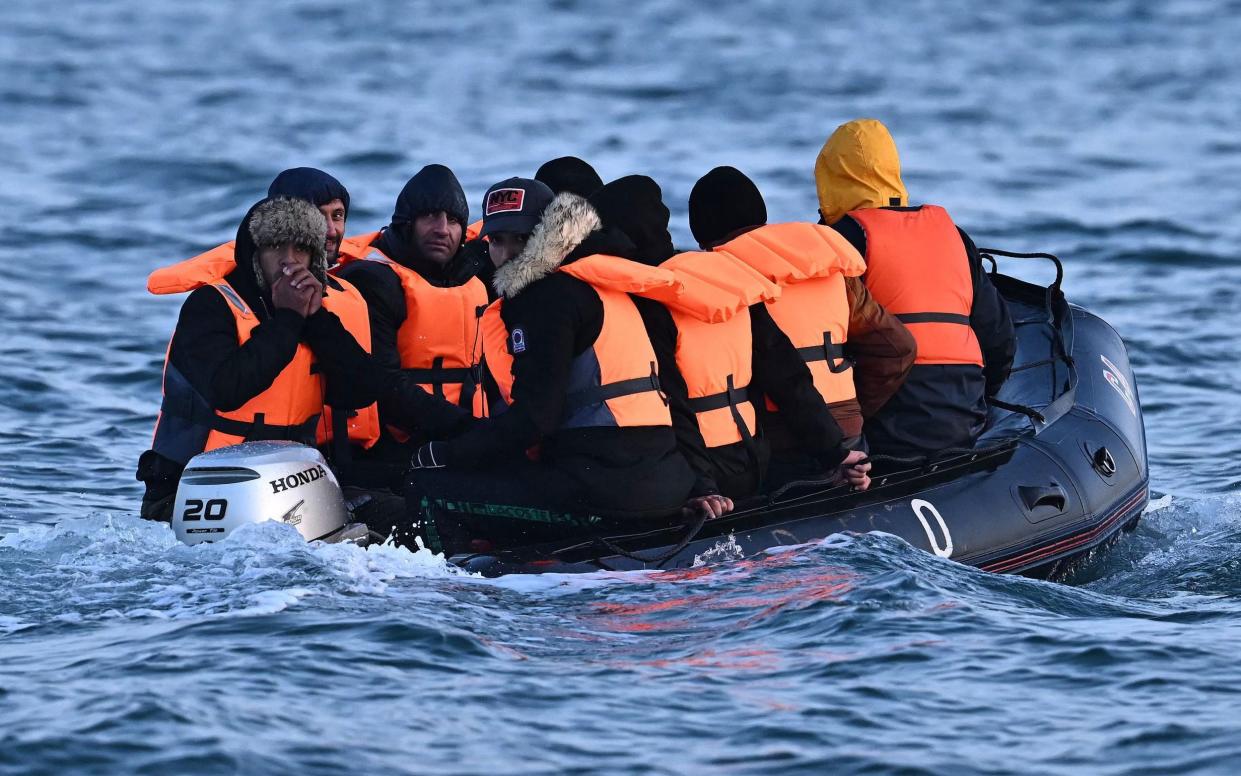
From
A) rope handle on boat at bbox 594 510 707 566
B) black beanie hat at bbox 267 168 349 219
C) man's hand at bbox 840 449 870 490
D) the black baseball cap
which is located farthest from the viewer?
black beanie hat at bbox 267 168 349 219

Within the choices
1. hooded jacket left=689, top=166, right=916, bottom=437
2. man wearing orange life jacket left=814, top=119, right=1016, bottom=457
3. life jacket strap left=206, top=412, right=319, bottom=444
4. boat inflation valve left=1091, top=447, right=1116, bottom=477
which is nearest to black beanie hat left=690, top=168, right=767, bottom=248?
hooded jacket left=689, top=166, right=916, bottom=437

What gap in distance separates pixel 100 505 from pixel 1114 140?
14.4 meters

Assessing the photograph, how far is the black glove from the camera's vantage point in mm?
6309

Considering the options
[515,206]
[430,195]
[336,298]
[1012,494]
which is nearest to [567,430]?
[515,206]

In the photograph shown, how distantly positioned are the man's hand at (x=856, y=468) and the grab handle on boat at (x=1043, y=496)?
0.80 meters

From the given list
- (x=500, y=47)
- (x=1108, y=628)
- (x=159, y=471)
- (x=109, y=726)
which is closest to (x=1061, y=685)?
(x=1108, y=628)

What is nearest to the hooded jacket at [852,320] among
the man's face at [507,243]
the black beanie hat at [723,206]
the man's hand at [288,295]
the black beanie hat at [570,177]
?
the black beanie hat at [723,206]

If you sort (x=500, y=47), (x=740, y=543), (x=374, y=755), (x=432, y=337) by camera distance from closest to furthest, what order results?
(x=374, y=755) < (x=740, y=543) < (x=432, y=337) < (x=500, y=47)

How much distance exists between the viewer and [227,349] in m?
6.21

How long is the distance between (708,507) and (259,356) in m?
1.59

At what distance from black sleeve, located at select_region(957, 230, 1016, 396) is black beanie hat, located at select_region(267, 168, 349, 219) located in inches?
94.8

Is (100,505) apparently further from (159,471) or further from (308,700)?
(308,700)

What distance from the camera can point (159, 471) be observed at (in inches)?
257

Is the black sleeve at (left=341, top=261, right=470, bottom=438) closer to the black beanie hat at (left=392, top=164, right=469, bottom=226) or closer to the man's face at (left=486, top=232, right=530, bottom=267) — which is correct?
the black beanie hat at (left=392, top=164, right=469, bottom=226)
